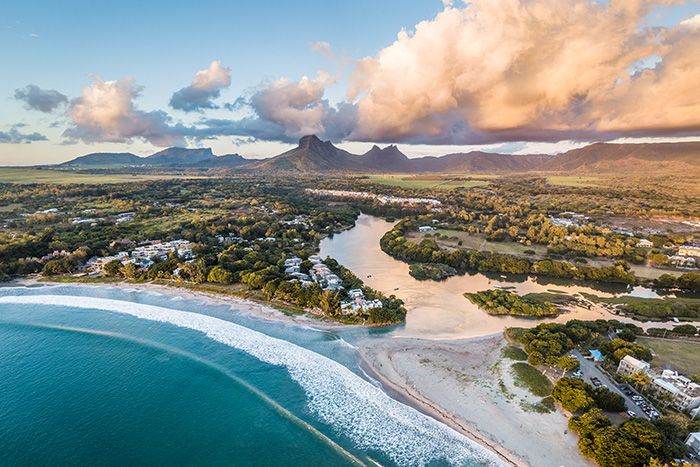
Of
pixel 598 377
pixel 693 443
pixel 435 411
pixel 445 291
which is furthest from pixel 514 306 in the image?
pixel 435 411

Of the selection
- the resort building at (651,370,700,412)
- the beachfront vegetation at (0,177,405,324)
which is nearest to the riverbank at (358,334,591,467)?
the beachfront vegetation at (0,177,405,324)

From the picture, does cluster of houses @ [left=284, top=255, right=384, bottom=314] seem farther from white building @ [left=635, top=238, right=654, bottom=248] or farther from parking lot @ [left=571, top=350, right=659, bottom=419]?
white building @ [left=635, top=238, right=654, bottom=248]

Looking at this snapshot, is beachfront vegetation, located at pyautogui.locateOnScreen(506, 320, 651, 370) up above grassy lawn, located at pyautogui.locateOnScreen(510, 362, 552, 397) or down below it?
above

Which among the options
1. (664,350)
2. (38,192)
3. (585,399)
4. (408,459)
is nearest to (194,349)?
(408,459)

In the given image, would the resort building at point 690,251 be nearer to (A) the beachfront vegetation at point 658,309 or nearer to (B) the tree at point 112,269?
(A) the beachfront vegetation at point 658,309

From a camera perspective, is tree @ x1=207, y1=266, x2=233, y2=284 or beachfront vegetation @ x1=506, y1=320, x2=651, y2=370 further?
tree @ x1=207, y1=266, x2=233, y2=284

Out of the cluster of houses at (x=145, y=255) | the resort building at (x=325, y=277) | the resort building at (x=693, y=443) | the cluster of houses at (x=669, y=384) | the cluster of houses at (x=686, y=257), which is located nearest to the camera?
the resort building at (x=693, y=443)

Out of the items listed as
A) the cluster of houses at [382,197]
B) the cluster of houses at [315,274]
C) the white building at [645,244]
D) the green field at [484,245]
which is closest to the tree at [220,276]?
the cluster of houses at [315,274]
